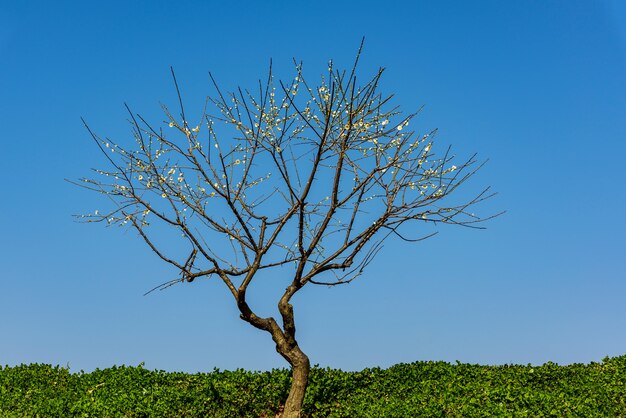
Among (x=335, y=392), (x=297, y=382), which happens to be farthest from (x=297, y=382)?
(x=335, y=392)

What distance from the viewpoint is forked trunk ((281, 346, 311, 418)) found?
12.4 m

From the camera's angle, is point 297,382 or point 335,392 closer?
point 297,382

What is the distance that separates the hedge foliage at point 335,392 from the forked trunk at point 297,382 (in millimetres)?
879

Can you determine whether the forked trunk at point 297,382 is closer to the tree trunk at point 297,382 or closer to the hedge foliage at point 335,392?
the tree trunk at point 297,382

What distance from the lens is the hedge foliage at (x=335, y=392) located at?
12578 mm

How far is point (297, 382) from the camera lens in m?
12.4

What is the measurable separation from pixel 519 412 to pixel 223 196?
6.11 meters

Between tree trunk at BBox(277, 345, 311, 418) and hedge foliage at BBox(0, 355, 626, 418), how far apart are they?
88cm

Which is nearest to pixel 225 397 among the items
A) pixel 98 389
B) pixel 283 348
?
pixel 283 348

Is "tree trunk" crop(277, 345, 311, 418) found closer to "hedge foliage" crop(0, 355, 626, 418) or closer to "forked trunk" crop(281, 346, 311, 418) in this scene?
"forked trunk" crop(281, 346, 311, 418)

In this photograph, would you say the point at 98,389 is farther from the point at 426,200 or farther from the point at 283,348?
the point at 426,200

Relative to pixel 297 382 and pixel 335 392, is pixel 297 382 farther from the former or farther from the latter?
pixel 335 392

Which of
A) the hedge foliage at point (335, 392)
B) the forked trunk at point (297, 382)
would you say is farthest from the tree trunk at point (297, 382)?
the hedge foliage at point (335, 392)

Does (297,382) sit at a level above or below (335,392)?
below
